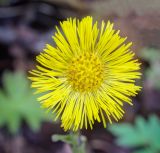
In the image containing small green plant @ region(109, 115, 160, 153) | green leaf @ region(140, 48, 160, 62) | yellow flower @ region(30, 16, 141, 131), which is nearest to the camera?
yellow flower @ region(30, 16, 141, 131)

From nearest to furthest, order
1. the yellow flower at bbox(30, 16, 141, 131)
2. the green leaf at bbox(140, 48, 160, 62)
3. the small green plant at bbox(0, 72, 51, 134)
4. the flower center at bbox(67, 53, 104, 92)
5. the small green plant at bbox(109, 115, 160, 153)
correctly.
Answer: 1. the yellow flower at bbox(30, 16, 141, 131)
2. the flower center at bbox(67, 53, 104, 92)
3. the small green plant at bbox(109, 115, 160, 153)
4. the small green plant at bbox(0, 72, 51, 134)
5. the green leaf at bbox(140, 48, 160, 62)

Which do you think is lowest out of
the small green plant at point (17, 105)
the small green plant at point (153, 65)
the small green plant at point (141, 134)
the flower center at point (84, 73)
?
the small green plant at point (141, 134)

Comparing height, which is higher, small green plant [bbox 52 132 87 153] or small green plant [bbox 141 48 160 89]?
small green plant [bbox 141 48 160 89]

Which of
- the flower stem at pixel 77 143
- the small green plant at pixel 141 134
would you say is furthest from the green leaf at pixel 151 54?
the flower stem at pixel 77 143

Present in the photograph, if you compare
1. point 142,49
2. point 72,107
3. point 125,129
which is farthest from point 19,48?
point 72,107

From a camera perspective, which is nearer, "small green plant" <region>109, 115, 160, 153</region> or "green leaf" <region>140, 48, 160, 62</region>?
"small green plant" <region>109, 115, 160, 153</region>

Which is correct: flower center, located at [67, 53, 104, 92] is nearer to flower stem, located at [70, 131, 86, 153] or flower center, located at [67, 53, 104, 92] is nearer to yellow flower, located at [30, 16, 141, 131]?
yellow flower, located at [30, 16, 141, 131]

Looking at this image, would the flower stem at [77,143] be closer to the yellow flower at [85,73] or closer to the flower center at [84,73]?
the yellow flower at [85,73]

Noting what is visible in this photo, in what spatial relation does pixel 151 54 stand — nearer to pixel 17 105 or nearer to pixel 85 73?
pixel 17 105

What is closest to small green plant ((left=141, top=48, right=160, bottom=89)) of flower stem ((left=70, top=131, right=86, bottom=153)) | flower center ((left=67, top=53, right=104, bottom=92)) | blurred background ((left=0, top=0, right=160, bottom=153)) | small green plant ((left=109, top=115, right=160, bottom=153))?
blurred background ((left=0, top=0, right=160, bottom=153))
